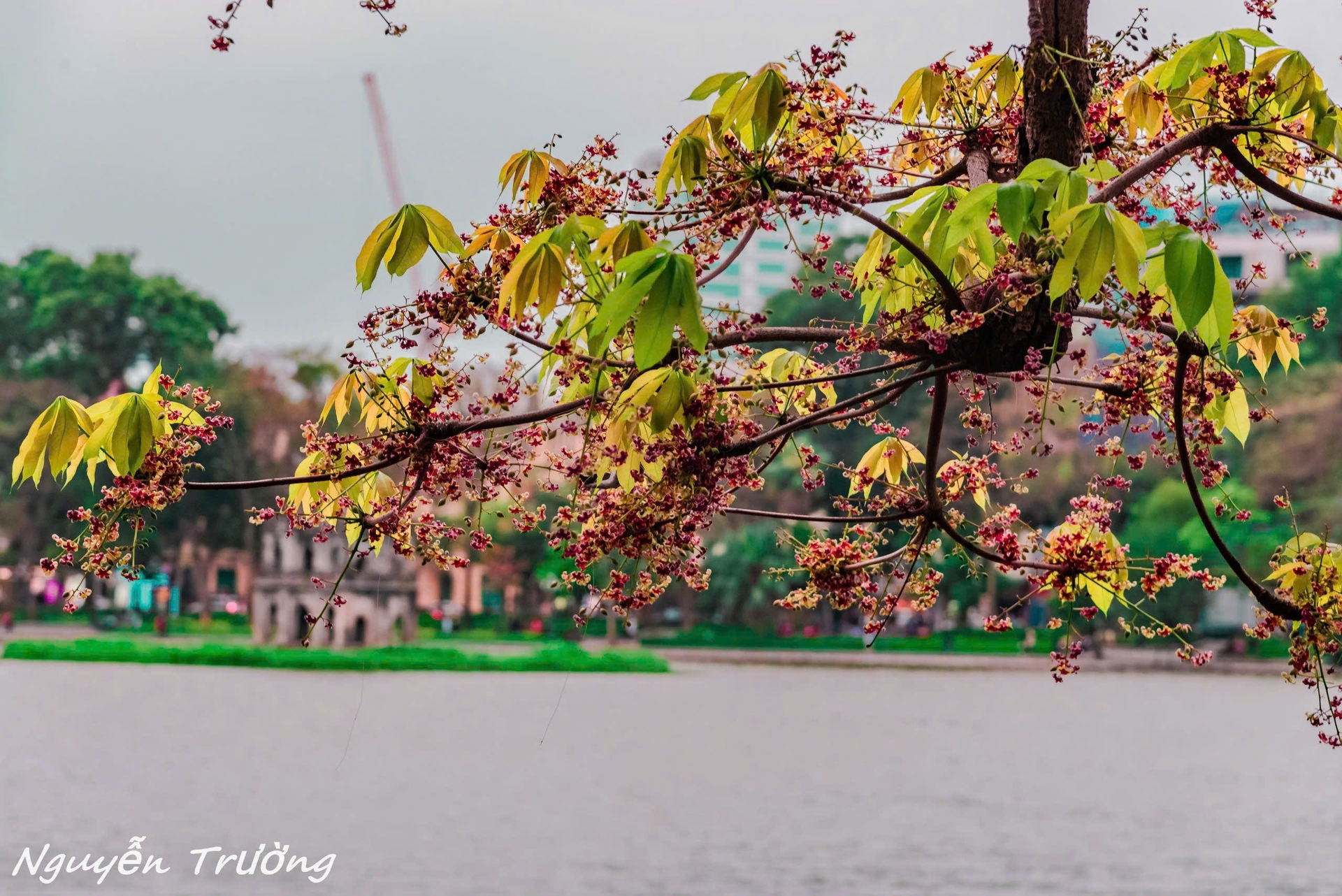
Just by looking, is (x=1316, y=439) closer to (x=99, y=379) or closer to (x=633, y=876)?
(x=633, y=876)

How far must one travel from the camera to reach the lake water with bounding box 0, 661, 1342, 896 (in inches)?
467

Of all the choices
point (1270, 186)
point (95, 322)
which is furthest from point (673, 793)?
point (95, 322)

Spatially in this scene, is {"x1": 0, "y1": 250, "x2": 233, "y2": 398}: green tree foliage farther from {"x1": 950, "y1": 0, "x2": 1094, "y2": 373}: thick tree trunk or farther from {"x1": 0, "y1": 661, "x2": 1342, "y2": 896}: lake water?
{"x1": 950, "y1": 0, "x2": 1094, "y2": 373}: thick tree trunk

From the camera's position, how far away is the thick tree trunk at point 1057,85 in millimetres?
2164

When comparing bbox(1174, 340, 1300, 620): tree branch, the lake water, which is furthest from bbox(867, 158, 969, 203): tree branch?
the lake water

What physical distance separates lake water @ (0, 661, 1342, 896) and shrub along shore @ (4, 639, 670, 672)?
496 centimetres

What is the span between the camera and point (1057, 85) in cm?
217

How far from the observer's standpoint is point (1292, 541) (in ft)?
8.39

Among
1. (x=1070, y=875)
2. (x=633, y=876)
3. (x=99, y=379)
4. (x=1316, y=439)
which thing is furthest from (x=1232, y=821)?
(x=99, y=379)

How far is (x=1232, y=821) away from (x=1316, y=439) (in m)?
19.0

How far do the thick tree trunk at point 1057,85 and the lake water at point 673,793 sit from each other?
6.35m

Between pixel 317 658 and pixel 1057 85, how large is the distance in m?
30.6

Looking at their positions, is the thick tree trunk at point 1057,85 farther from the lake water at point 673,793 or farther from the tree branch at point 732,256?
the lake water at point 673,793

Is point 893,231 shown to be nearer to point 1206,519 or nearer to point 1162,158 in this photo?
point 1162,158
